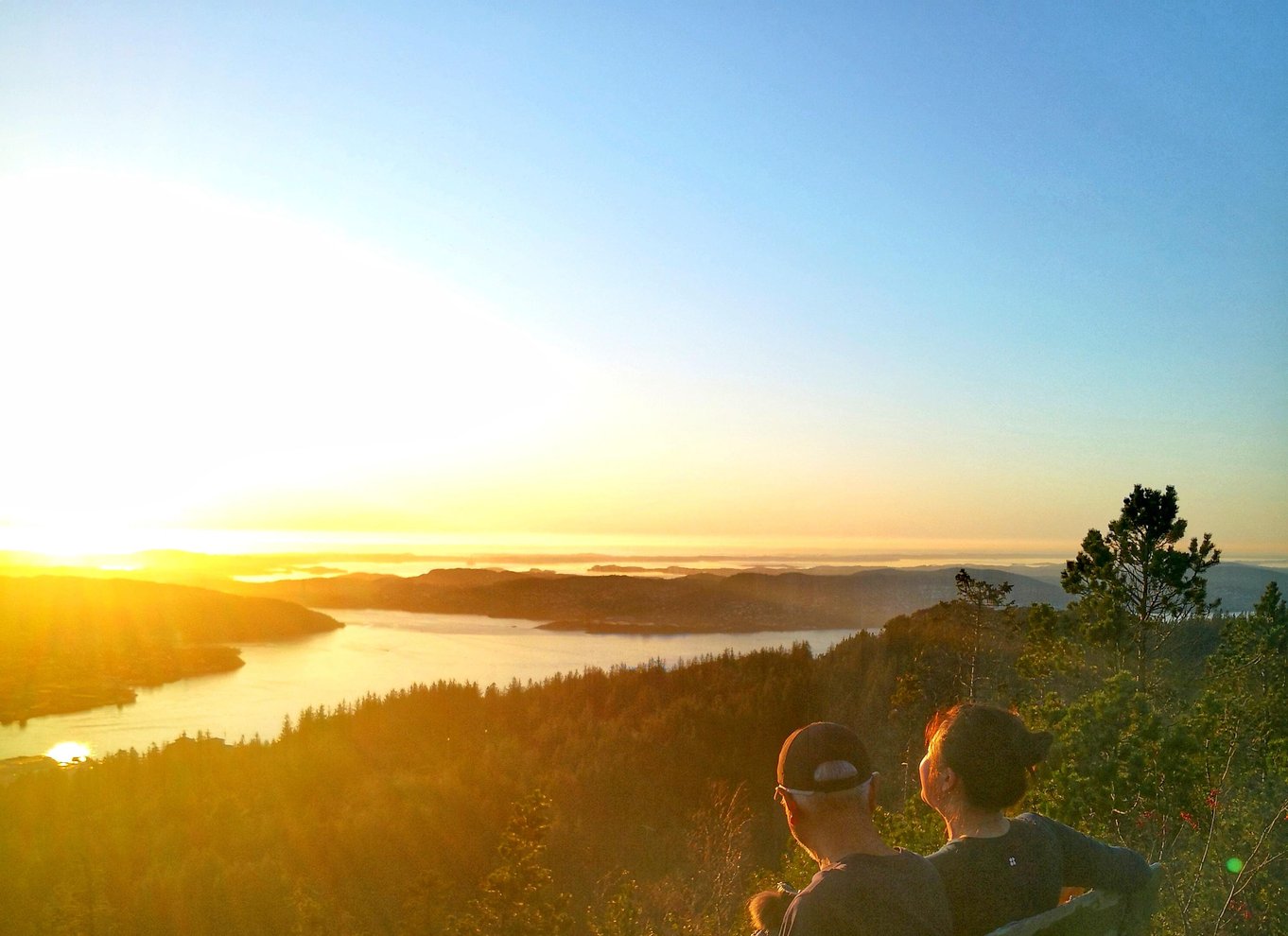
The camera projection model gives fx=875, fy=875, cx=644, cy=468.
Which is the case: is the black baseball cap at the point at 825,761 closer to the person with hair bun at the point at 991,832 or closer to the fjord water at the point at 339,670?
the person with hair bun at the point at 991,832

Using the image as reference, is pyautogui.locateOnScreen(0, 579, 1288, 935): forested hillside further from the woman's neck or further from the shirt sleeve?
the woman's neck

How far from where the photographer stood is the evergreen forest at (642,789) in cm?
536

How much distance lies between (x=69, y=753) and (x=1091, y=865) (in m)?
18.0

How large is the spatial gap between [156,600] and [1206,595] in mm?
27525

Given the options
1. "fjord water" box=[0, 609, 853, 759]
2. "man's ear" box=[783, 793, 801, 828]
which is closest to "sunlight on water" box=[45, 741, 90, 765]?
"fjord water" box=[0, 609, 853, 759]

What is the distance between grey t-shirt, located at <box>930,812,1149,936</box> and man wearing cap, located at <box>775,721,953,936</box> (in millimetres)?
341

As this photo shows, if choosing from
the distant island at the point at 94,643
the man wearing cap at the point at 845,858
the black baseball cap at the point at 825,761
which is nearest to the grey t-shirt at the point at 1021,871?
the man wearing cap at the point at 845,858

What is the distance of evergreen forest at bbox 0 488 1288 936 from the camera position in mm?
5359

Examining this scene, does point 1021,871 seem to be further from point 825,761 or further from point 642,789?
point 642,789

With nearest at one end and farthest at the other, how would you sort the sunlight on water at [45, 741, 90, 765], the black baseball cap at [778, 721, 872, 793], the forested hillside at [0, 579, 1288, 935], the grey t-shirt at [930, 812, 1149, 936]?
1. the black baseball cap at [778, 721, 872, 793]
2. the grey t-shirt at [930, 812, 1149, 936]
3. the forested hillside at [0, 579, 1288, 935]
4. the sunlight on water at [45, 741, 90, 765]

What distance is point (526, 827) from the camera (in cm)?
638

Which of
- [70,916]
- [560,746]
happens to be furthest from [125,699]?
[70,916]

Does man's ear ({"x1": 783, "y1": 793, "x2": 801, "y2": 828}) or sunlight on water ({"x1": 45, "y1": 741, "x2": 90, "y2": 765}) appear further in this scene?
sunlight on water ({"x1": 45, "y1": 741, "x2": 90, "y2": 765})

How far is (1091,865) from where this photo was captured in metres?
2.19
